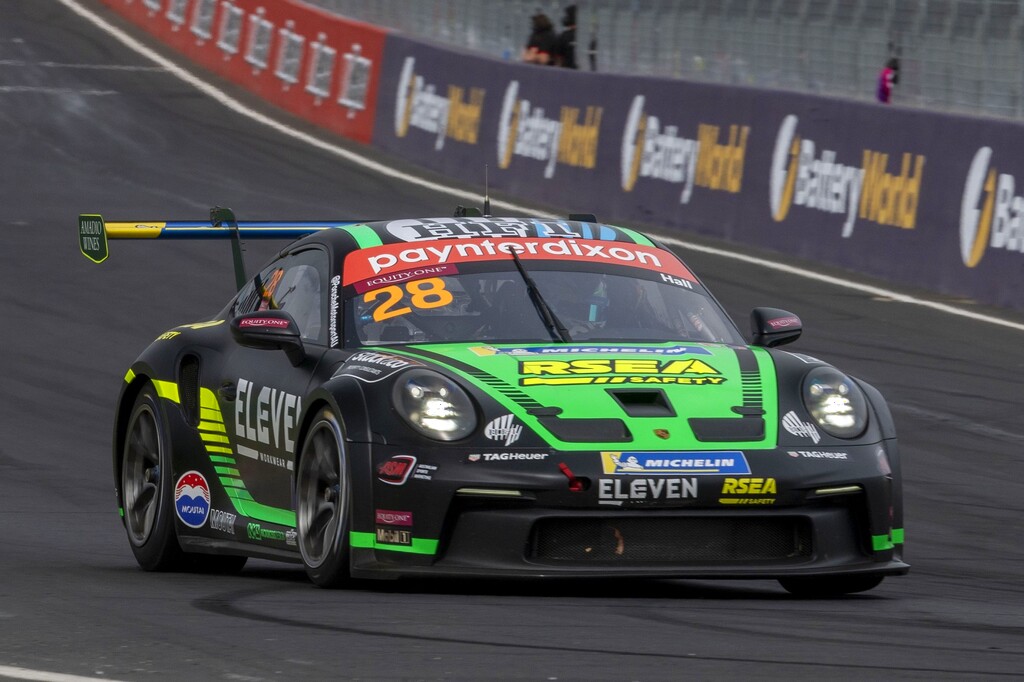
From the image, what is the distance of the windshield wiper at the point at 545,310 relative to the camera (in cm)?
754

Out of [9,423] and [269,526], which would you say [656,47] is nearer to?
[9,423]

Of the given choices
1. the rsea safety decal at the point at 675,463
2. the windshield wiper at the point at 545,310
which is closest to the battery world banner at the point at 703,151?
the windshield wiper at the point at 545,310

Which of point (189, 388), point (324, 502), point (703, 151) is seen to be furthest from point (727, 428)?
point (703, 151)

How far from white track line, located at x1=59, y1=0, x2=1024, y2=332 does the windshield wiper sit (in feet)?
29.0

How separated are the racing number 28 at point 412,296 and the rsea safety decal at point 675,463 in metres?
1.31

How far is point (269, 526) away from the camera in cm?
762

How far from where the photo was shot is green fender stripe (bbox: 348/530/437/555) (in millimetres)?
6645

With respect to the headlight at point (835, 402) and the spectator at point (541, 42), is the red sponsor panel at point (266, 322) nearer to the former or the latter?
the headlight at point (835, 402)

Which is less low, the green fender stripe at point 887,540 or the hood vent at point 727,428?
the hood vent at point 727,428

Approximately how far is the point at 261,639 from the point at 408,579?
1521 mm

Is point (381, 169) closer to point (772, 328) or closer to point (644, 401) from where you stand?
point (772, 328)

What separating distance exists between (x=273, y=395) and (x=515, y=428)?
1.28 metres

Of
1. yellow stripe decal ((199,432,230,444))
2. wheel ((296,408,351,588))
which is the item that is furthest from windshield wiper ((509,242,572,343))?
yellow stripe decal ((199,432,230,444))

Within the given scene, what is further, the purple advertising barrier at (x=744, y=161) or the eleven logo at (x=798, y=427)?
the purple advertising barrier at (x=744, y=161)
